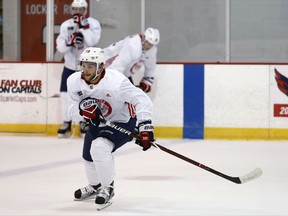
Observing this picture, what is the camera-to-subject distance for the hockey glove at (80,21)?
9.01 meters

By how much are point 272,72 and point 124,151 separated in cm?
199

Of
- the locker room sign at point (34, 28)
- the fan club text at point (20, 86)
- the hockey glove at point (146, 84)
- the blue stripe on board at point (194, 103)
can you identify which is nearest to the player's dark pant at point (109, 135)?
the hockey glove at point (146, 84)

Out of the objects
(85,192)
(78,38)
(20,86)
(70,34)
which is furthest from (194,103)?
(85,192)

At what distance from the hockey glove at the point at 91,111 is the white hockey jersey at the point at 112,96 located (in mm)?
85

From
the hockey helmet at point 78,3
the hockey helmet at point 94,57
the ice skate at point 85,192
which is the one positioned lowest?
the ice skate at point 85,192

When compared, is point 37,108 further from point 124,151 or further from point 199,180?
point 199,180

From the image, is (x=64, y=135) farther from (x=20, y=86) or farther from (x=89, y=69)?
(x=89, y=69)

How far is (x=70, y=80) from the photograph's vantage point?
16.8 feet

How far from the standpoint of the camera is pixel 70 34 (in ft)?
29.7

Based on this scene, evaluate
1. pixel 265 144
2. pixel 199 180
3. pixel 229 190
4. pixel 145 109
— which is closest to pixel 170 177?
pixel 199 180

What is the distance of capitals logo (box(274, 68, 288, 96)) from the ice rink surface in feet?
2.00

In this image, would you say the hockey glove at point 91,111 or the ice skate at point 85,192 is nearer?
the hockey glove at point 91,111

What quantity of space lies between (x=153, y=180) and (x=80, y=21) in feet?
11.1

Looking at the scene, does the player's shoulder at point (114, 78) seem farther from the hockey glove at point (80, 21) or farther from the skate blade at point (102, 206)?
the hockey glove at point (80, 21)
